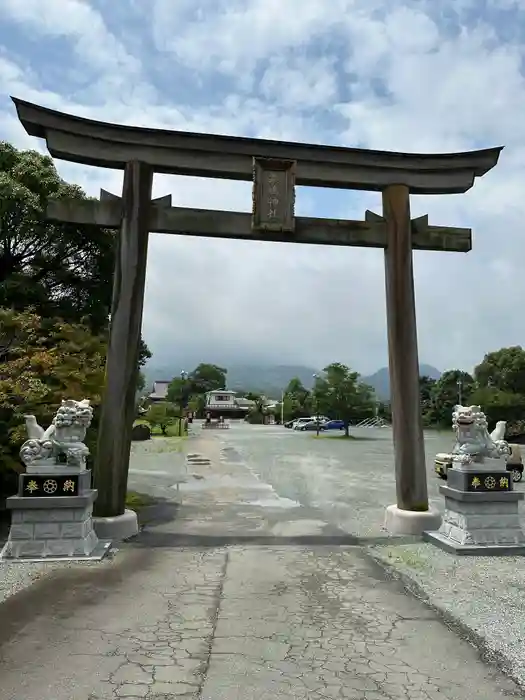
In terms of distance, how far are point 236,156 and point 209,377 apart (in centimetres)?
9695

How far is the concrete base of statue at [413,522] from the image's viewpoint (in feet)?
29.7

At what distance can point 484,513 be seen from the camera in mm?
8102

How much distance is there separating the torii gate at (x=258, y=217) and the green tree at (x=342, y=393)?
31428 millimetres

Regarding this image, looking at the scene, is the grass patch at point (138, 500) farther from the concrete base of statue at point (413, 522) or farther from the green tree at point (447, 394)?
the green tree at point (447, 394)

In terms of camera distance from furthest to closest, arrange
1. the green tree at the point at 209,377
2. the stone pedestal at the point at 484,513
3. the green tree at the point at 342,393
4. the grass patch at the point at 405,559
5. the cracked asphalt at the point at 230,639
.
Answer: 1. the green tree at the point at 209,377
2. the green tree at the point at 342,393
3. the stone pedestal at the point at 484,513
4. the grass patch at the point at 405,559
5. the cracked asphalt at the point at 230,639

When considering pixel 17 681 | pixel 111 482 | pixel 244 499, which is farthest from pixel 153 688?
pixel 244 499

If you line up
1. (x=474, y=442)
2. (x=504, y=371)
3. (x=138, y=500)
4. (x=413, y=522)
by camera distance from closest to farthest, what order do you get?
(x=474, y=442)
(x=413, y=522)
(x=138, y=500)
(x=504, y=371)

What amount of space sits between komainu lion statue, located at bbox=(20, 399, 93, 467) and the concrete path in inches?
57.8

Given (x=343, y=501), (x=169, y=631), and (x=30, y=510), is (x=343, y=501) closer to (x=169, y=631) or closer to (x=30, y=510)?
(x=30, y=510)

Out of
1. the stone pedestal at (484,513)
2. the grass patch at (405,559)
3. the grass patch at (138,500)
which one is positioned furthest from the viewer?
the grass patch at (138,500)

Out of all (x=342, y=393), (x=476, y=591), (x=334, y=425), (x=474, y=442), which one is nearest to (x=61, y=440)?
(x=476, y=591)

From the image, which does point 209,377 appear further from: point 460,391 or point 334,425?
point 460,391

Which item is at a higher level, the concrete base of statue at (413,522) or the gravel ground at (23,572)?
the concrete base of statue at (413,522)

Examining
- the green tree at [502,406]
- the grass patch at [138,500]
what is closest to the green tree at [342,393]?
the green tree at [502,406]
